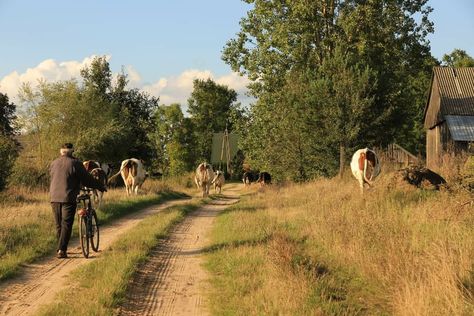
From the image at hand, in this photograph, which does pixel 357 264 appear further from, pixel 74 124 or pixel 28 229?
pixel 74 124

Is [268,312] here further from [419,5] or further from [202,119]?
[202,119]

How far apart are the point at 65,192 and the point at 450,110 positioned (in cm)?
3302

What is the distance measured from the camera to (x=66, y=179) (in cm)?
1024

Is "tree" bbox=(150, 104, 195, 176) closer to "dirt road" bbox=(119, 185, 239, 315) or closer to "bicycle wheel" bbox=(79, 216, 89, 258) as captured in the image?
"dirt road" bbox=(119, 185, 239, 315)

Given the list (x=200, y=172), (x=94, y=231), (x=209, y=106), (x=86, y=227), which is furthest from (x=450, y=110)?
(x=209, y=106)

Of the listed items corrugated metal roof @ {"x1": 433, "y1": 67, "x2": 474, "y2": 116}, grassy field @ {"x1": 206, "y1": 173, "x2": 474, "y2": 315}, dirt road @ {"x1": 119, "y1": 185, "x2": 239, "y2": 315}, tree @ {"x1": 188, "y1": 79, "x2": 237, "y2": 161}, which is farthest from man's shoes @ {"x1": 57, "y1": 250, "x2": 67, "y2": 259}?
tree @ {"x1": 188, "y1": 79, "x2": 237, "y2": 161}

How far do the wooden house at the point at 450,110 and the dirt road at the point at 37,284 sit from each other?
27451 millimetres

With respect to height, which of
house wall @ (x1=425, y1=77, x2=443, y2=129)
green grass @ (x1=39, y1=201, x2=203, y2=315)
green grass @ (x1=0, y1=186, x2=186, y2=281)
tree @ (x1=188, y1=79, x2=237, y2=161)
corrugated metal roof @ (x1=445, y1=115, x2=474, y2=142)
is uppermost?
tree @ (x1=188, y1=79, x2=237, y2=161)

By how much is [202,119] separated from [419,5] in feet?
149

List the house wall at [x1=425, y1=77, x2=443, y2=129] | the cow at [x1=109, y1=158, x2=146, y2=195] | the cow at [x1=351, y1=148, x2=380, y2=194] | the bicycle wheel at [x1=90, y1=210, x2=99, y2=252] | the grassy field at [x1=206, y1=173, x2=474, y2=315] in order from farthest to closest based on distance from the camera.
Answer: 1. the house wall at [x1=425, y1=77, x2=443, y2=129]
2. the cow at [x1=109, y1=158, x2=146, y2=195]
3. the cow at [x1=351, y1=148, x2=380, y2=194]
4. the bicycle wheel at [x1=90, y1=210, x2=99, y2=252]
5. the grassy field at [x1=206, y1=173, x2=474, y2=315]

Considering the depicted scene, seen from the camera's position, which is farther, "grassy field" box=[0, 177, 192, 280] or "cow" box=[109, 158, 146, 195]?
"cow" box=[109, 158, 146, 195]

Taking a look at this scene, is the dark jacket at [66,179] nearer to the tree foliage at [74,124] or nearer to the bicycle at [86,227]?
the bicycle at [86,227]

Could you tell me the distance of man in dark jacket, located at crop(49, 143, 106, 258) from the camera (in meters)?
10.1

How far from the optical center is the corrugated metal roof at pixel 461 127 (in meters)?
33.7
